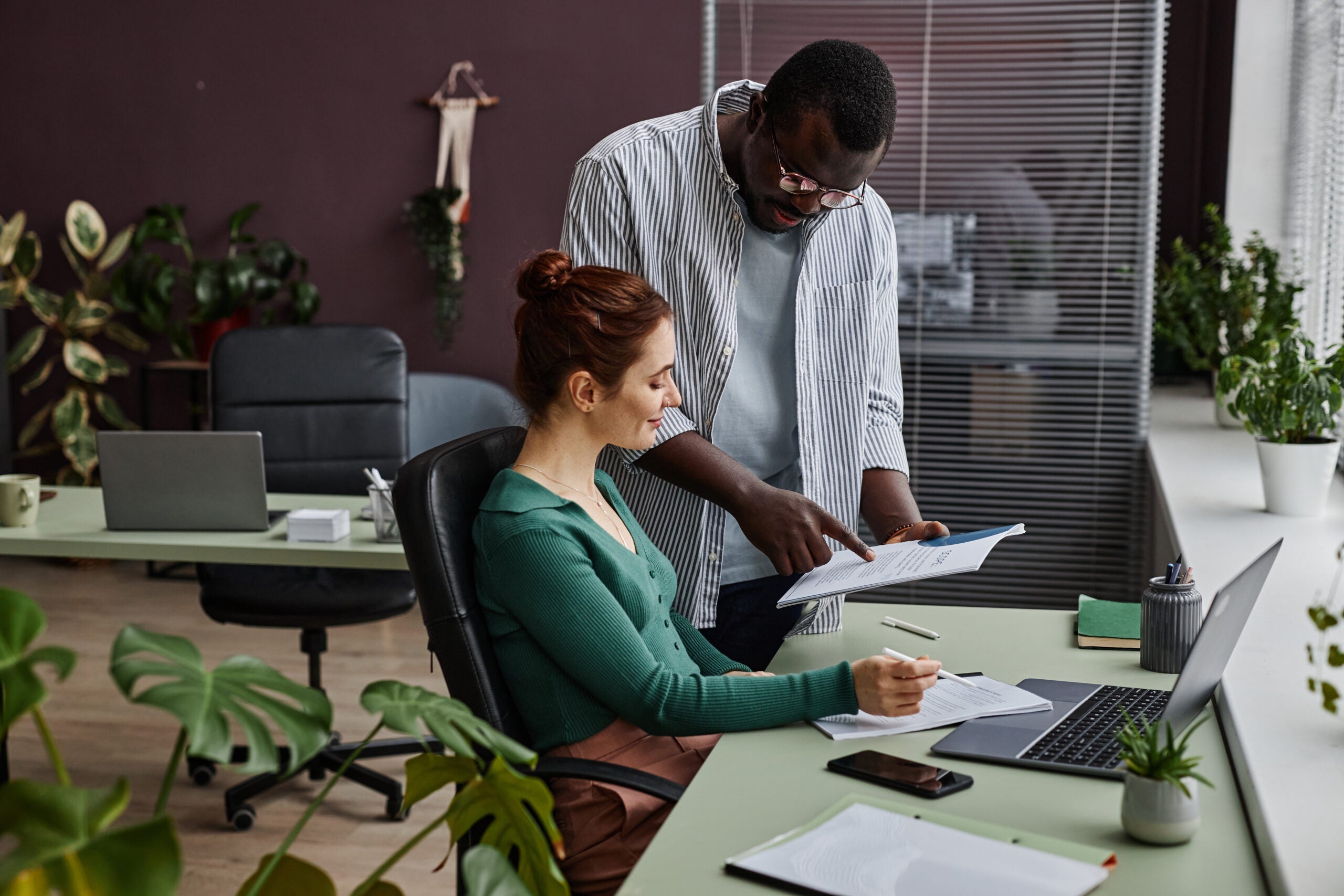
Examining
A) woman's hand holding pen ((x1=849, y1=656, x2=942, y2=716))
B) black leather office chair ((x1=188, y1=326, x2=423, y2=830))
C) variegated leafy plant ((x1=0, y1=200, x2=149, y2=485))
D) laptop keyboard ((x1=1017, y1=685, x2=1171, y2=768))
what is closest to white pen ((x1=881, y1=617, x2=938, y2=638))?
laptop keyboard ((x1=1017, y1=685, x2=1171, y2=768))

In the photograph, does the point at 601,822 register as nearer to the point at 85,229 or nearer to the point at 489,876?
the point at 489,876

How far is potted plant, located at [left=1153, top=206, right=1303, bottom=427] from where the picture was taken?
138 inches

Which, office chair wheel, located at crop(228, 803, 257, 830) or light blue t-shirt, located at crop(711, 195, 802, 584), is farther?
office chair wheel, located at crop(228, 803, 257, 830)

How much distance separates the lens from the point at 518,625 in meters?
1.51

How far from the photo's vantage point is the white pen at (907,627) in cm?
184

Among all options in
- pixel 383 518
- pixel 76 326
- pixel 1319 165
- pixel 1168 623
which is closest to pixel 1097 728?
pixel 1168 623

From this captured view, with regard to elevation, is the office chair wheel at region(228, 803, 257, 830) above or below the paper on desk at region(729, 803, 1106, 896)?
below

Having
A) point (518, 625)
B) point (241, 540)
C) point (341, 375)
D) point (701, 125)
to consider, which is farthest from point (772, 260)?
point (341, 375)

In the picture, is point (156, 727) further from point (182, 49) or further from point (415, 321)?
point (182, 49)

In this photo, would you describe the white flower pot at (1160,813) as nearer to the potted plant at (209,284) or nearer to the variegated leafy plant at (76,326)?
the potted plant at (209,284)

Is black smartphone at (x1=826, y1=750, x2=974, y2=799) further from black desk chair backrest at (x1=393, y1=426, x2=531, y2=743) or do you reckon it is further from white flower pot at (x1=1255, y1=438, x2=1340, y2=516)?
white flower pot at (x1=1255, y1=438, x2=1340, y2=516)

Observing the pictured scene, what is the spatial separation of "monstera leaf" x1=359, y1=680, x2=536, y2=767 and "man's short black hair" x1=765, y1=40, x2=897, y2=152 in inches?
42.5

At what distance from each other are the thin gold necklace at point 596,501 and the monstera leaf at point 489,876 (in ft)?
2.60

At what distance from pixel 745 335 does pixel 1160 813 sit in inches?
42.0
